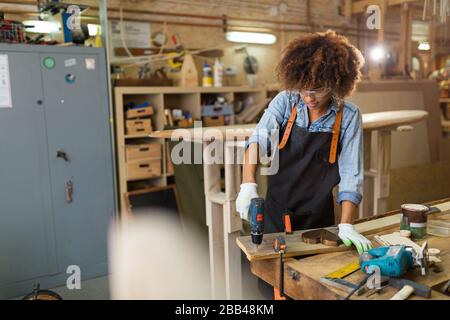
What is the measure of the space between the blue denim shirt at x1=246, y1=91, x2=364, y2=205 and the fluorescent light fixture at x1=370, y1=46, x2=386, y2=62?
6.67 feet

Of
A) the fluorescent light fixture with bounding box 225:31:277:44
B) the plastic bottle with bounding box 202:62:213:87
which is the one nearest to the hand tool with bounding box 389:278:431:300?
the plastic bottle with bounding box 202:62:213:87

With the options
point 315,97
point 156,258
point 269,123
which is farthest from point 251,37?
point 315,97

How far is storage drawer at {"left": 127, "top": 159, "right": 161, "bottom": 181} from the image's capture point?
9.79 feet

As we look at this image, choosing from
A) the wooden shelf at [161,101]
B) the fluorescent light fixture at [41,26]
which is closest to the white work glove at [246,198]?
the wooden shelf at [161,101]

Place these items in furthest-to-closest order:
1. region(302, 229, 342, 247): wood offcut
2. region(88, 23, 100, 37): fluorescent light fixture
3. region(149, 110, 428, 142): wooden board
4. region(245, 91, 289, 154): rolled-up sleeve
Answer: region(88, 23, 100, 37): fluorescent light fixture < region(149, 110, 428, 142): wooden board < region(245, 91, 289, 154): rolled-up sleeve < region(302, 229, 342, 247): wood offcut

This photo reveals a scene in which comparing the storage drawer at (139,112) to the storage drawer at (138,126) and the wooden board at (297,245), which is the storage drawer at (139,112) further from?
the wooden board at (297,245)

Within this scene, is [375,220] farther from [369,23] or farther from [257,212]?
[369,23]

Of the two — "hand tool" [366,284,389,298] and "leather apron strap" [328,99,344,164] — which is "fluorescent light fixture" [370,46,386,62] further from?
"hand tool" [366,284,389,298]

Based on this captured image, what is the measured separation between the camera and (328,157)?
1.49 meters

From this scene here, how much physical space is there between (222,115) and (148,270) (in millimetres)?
1352

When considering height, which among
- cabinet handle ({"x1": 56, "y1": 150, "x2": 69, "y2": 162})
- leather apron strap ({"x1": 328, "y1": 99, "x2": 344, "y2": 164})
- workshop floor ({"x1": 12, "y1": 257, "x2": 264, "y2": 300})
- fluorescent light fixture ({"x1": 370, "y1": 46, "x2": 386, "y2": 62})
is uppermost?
fluorescent light fixture ({"x1": 370, "y1": 46, "x2": 386, "y2": 62})

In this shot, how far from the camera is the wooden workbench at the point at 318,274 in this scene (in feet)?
2.96

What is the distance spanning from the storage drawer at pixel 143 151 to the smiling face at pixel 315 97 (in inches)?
71.9

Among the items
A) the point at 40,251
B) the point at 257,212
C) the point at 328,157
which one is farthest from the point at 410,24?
the point at 40,251
